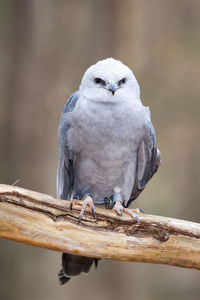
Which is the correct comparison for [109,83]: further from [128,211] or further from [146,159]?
[128,211]

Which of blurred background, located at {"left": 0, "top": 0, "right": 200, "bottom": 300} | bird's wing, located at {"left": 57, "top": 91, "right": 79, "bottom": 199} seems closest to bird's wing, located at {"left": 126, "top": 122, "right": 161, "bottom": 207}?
bird's wing, located at {"left": 57, "top": 91, "right": 79, "bottom": 199}

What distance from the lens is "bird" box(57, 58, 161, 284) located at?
10.1 ft

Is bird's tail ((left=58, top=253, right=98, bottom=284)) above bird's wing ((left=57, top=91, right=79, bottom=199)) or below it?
below

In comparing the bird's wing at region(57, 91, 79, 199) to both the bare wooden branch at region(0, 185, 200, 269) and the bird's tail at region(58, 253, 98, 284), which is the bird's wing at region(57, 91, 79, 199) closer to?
the bird's tail at region(58, 253, 98, 284)

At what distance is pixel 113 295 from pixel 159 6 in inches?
166

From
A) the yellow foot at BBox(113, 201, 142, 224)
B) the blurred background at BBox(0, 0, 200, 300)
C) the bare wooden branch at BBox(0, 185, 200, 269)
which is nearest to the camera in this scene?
the bare wooden branch at BBox(0, 185, 200, 269)

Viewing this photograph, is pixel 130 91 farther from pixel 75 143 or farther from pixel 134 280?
pixel 134 280

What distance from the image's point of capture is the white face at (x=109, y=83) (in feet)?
9.81

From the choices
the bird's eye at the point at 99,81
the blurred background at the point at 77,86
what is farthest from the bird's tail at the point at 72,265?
the blurred background at the point at 77,86

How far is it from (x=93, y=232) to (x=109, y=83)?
105cm

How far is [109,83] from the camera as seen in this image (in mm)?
2982

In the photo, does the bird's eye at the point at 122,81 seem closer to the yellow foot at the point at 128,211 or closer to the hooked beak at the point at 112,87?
the hooked beak at the point at 112,87

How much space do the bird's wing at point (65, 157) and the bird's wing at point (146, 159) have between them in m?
0.55

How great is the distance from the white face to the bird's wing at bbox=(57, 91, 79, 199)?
16 cm
